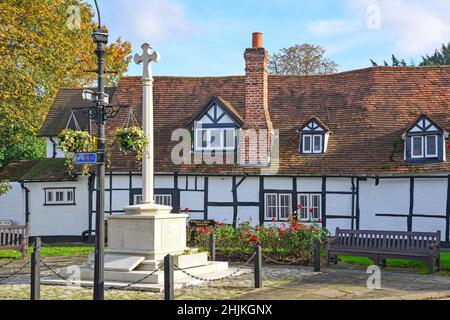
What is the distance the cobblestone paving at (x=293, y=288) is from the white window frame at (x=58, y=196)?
993cm

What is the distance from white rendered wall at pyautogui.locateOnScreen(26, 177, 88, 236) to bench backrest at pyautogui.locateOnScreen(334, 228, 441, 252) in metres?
12.2

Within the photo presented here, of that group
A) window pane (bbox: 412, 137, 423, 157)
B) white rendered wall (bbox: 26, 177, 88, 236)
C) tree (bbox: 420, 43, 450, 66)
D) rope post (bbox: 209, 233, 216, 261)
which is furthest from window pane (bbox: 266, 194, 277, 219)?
tree (bbox: 420, 43, 450, 66)

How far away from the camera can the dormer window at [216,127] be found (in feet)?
79.5

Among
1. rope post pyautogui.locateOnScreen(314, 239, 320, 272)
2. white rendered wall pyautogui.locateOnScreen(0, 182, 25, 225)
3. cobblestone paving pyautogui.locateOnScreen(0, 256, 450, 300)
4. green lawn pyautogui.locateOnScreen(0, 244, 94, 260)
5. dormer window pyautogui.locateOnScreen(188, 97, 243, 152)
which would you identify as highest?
dormer window pyautogui.locateOnScreen(188, 97, 243, 152)

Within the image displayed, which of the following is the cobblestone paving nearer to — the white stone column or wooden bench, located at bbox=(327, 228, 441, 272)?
wooden bench, located at bbox=(327, 228, 441, 272)

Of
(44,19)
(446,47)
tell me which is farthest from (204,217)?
(446,47)

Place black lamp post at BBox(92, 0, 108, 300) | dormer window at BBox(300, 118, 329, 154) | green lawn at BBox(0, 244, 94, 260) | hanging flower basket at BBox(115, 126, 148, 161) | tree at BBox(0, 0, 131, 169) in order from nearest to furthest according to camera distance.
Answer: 1. black lamp post at BBox(92, 0, 108, 300)
2. hanging flower basket at BBox(115, 126, 148, 161)
3. green lawn at BBox(0, 244, 94, 260)
4. dormer window at BBox(300, 118, 329, 154)
5. tree at BBox(0, 0, 131, 169)

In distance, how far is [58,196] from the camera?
25.9m

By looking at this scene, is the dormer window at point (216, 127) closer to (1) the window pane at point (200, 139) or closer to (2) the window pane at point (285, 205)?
(1) the window pane at point (200, 139)

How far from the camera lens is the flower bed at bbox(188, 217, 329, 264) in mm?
17391

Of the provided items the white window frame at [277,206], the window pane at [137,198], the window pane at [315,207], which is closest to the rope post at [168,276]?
the white window frame at [277,206]

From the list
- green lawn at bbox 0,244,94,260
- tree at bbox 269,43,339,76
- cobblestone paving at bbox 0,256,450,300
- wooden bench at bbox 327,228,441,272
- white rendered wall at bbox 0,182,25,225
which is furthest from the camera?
tree at bbox 269,43,339,76

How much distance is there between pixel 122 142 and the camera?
41.1ft

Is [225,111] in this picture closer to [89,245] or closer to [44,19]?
[89,245]
